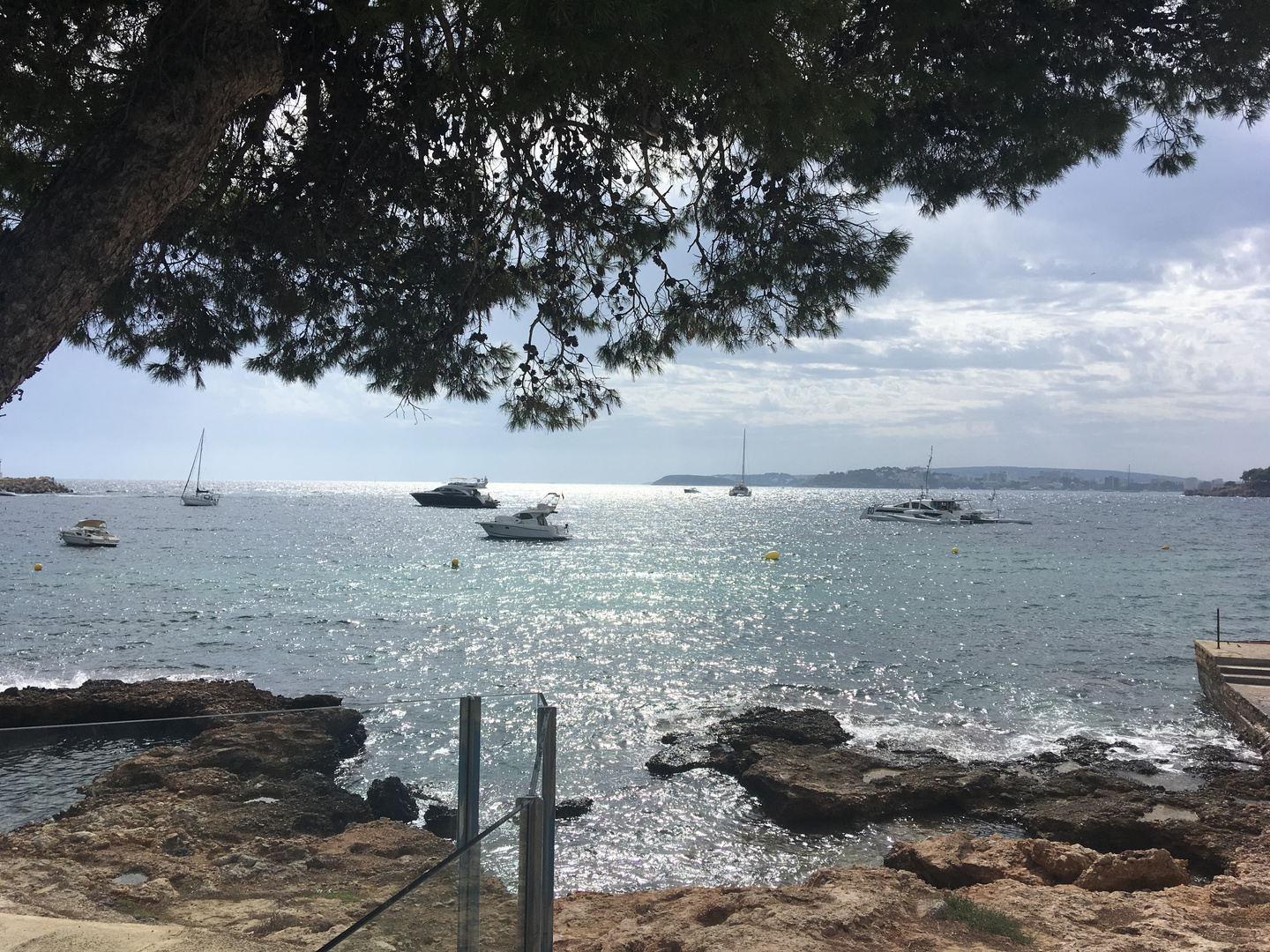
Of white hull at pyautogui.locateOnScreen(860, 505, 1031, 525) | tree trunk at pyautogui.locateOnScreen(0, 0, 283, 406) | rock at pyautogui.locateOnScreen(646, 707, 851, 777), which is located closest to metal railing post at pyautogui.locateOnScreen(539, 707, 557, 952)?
tree trunk at pyautogui.locateOnScreen(0, 0, 283, 406)

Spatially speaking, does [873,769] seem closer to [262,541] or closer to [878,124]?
[878,124]

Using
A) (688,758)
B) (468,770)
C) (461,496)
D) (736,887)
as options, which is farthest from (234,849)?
(461,496)

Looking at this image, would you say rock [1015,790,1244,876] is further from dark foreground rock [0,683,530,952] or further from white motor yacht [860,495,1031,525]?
white motor yacht [860,495,1031,525]

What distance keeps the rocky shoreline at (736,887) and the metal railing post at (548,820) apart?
0.19 metres

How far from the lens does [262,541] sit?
62344mm

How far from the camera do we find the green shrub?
5.18 meters

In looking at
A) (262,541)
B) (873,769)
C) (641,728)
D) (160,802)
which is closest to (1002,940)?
(160,802)

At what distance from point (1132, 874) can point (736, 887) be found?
307 cm

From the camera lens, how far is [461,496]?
340 feet

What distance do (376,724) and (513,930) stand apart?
A: 923 mm

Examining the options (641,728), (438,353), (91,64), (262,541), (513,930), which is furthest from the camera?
(262,541)

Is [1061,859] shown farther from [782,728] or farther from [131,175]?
[131,175]

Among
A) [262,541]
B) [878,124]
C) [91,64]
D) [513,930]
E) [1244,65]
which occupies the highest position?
[1244,65]

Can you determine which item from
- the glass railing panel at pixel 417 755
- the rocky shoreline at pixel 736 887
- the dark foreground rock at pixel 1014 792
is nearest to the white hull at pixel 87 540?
the rocky shoreline at pixel 736 887
